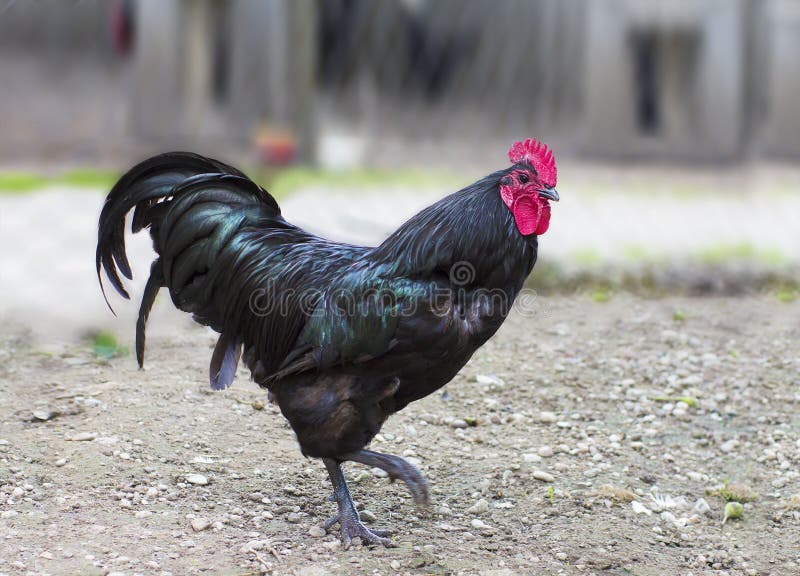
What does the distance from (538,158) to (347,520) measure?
1.56 meters

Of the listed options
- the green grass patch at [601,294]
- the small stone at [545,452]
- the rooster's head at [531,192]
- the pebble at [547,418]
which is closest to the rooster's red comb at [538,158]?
the rooster's head at [531,192]

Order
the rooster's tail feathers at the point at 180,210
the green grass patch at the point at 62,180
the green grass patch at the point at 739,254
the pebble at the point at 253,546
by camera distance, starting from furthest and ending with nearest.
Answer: the green grass patch at the point at 62,180 → the green grass patch at the point at 739,254 → the rooster's tail feathers at the point at 180,210 → the pebble at the point at 253,546

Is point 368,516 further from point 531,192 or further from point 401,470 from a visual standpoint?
point 531,192

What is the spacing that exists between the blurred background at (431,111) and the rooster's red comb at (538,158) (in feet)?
12.4

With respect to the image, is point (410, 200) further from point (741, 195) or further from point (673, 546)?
point (673, 546)

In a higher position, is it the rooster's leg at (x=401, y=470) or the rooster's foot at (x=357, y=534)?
the rooster's leg at (x=401, y=470)

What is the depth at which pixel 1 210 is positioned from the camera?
7.46 meters

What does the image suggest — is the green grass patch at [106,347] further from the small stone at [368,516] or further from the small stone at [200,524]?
the small stone at [368,516]

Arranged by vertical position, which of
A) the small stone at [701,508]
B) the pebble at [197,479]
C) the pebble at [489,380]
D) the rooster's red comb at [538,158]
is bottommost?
the pebble at [197,479]

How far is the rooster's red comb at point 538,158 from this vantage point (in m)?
3.23

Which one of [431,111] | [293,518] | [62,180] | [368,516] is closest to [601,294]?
[431,111]

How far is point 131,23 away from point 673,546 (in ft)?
21.2

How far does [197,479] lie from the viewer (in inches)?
147

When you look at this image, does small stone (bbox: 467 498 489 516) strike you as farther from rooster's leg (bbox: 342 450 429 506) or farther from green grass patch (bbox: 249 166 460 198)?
green grass patch (bbox: 249 166 460 198)
